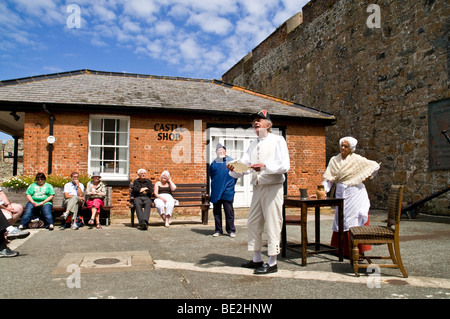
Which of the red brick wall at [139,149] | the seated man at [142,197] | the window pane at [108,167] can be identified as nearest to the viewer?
the seated man at [142,197]

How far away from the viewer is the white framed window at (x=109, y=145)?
11148mm

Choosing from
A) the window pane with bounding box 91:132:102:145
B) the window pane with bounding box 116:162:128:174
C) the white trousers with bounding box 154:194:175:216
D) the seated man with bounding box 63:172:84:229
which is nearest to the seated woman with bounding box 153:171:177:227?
the white trousers with bounding box 154:194:175:216

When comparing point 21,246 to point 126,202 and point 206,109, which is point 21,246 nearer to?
point 126,202

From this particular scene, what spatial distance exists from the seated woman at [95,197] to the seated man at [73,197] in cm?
18

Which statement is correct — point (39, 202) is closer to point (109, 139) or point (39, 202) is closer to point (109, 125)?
point (109, 139)

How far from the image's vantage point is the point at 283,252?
5.71m

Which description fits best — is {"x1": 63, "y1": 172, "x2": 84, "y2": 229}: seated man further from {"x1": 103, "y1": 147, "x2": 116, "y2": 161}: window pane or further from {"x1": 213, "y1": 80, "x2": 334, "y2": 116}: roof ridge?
{"x1": 213, "y1": 80, "x2": 334, "y2": 116}: roof ridge

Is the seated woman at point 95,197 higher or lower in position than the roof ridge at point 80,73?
lower

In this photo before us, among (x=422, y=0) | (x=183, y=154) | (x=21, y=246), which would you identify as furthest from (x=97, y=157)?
(x=422, y=0)

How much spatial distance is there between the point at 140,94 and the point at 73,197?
14.8 ft

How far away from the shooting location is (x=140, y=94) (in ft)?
39.2

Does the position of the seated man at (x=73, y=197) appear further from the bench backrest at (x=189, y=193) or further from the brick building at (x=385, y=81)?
the brick building at (x=385, y=81)

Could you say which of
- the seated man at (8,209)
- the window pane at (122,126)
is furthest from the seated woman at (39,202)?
the window pane at (122,126)

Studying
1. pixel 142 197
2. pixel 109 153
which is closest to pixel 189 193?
pixel 142 197
